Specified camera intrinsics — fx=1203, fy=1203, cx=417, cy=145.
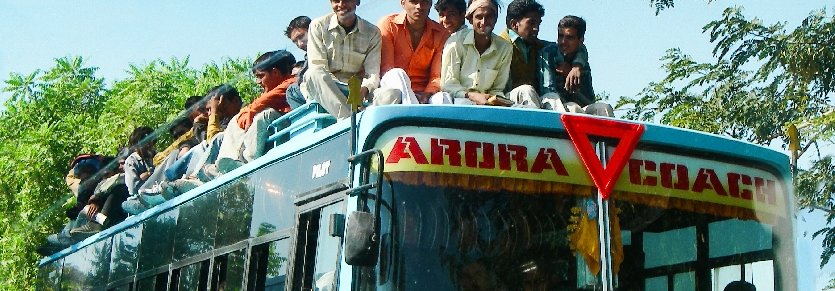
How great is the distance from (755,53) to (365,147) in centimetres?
810

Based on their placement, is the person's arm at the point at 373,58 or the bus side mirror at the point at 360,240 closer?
the bus side mirror at the point at 360,240

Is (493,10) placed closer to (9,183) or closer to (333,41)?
(333,41)

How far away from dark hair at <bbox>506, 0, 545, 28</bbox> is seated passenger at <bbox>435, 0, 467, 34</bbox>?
0.54m

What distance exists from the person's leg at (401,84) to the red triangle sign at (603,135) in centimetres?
105

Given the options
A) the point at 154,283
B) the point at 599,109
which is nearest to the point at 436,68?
the point at 599,109

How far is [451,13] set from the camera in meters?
7.38

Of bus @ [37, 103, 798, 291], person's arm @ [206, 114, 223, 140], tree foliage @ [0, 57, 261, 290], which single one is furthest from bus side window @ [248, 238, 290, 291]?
tree foliage @ [0, 57, 261, 290]

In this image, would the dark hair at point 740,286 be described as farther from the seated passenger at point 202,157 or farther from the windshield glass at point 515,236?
the seated passenger at point 202,157

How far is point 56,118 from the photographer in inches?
867

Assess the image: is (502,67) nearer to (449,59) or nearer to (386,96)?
(449,59)

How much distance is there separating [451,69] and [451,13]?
0.62 metres

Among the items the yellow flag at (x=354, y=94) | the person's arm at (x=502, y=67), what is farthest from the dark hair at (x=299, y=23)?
the yellow flag at (x=354, y=94)

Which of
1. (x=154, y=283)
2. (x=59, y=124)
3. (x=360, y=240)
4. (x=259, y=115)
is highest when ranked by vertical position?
(x=59, y=124)

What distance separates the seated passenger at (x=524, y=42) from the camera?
736 centimetres
